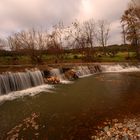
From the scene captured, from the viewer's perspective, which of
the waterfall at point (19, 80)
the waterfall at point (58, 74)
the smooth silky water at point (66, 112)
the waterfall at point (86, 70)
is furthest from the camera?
the waterfall at point (86, 70)

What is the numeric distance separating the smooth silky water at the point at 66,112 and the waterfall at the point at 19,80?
12.7 ft

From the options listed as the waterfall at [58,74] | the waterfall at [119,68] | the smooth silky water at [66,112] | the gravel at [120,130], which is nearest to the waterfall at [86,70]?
the waterfall at [119,68]

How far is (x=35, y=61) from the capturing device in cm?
3128

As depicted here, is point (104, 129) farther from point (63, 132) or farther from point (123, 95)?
point (123, 95)

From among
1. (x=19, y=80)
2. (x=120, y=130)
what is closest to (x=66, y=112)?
(x=120, y=130)

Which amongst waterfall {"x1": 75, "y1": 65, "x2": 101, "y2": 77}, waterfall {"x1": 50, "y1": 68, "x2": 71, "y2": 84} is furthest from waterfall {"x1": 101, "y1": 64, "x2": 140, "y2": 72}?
waterfall {"x1": 50, "y1": 68, "x2": 71, "y2": 84}

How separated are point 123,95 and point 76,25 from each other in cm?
2839

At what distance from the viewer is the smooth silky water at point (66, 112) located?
716 cm

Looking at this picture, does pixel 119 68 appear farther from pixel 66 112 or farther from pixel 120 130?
pixel 120 130

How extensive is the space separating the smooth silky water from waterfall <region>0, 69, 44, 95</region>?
12.7 feet

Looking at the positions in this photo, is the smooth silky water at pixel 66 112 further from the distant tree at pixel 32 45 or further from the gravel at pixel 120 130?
the distant tree at pixel 32 45

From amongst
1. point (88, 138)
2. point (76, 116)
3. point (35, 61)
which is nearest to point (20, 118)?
point (76, 116)

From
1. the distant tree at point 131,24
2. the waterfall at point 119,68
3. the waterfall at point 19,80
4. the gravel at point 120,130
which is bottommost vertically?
the waterfall at point 119,68

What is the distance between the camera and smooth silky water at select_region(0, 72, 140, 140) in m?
7.16
